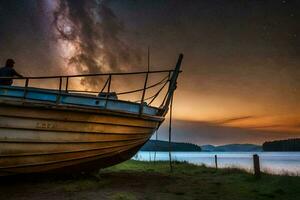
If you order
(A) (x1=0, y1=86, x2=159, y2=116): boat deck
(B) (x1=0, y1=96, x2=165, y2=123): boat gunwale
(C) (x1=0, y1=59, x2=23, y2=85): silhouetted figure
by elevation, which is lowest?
(B) (x1=0, y1=96, x2=165, y2=123): boat gunwale

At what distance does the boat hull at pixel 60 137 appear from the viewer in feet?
27.7

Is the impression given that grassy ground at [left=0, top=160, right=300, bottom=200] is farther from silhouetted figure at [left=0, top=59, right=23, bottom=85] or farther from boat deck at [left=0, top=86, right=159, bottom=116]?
silhouetted figure at [left=0, top=59, right=23, bottom=85]

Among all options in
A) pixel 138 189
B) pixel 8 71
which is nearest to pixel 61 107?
pixel 8 71

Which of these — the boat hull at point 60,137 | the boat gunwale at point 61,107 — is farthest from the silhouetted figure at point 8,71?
the boat hull at point 60,137

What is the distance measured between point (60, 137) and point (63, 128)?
10.3 inches

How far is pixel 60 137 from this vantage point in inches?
358

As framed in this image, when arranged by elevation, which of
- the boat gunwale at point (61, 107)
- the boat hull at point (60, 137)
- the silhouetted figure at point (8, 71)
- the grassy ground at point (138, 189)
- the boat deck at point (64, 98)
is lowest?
the grassy ground at point (138, 189)

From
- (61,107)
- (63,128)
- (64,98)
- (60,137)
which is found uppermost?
(64,98)

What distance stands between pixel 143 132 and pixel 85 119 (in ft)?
8.15

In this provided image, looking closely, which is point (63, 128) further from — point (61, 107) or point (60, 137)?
point (61, 107)

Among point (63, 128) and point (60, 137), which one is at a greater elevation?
point (63, 128)

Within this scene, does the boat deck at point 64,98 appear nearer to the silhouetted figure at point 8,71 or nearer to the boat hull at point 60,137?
the boat hull at point 60,137

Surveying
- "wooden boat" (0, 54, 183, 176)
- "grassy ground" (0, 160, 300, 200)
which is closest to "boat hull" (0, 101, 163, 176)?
"wooden boat" (0, 54, 183, 176)

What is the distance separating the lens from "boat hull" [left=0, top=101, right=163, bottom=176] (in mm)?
8453
